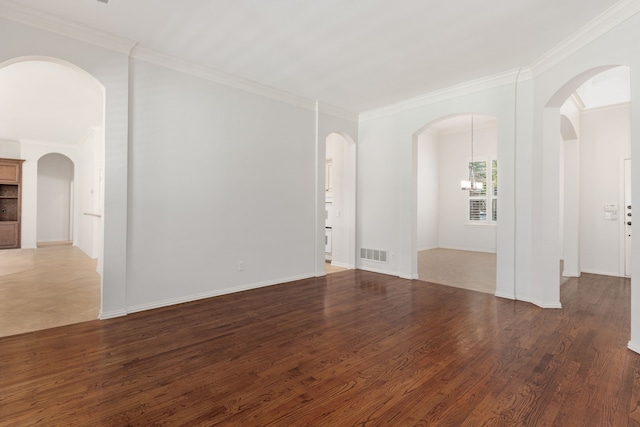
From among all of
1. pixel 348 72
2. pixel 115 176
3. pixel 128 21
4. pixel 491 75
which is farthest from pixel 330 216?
pixel 128 21

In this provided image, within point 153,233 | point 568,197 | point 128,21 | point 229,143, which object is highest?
point 128,21

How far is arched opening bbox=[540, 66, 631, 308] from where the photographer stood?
555 cm

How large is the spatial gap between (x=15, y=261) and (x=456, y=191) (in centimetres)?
1080

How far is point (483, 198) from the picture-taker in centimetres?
890

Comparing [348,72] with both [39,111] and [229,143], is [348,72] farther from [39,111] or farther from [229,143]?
[39,111]

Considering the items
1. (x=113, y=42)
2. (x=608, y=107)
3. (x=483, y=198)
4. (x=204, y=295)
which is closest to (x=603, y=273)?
(x=608, y=107)

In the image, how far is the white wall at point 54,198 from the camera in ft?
33.2

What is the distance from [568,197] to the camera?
5785 millimetres

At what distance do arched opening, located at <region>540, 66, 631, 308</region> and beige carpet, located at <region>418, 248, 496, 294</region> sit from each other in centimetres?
126

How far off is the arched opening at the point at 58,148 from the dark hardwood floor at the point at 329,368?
1139 millimetres

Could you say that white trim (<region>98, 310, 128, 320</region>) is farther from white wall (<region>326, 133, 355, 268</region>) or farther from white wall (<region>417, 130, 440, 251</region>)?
white wall (<region>417, 130, 440, 251</region>)

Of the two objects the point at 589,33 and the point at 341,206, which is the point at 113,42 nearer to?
the point at 341,206

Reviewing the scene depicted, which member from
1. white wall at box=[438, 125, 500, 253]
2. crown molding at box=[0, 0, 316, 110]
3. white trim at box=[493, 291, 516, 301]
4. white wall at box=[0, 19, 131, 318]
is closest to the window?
white wall at box=[438, 125, 500, 253]

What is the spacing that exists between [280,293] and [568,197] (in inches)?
213
